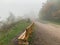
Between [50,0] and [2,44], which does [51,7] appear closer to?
[50,0]

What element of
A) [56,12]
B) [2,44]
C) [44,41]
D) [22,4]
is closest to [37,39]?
[44,41]

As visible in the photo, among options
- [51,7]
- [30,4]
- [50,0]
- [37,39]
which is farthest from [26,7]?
[37,39]

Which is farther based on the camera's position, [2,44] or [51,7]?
[51,7]

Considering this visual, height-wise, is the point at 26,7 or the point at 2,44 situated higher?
the point at 2,44

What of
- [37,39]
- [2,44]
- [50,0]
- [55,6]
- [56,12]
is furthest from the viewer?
[50,0]

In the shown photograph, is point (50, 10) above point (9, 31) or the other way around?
the other way around

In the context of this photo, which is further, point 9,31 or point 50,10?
point 50,10

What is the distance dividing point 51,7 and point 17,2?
81.0 feet

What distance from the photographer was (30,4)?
5903 centimetres

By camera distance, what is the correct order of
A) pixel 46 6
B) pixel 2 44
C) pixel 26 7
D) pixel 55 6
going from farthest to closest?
pixel 26 7 < pixel 46 6 < pixel 55 6 < pixel 2 44

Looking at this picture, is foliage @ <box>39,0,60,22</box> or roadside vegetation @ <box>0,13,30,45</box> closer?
roadside vegetation @ <box>0,13,30,45</box>

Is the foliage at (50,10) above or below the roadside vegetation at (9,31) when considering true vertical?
below

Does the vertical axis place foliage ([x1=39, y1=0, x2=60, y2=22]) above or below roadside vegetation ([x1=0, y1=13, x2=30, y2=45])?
below

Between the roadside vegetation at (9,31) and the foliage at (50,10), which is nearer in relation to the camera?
the roadside vegetation at (9,31)
